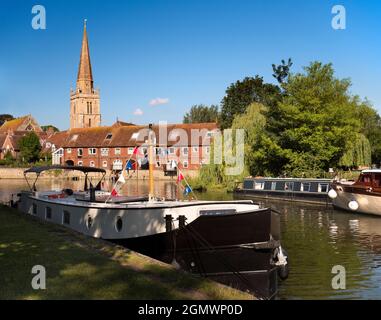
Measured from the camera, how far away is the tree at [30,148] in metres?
103

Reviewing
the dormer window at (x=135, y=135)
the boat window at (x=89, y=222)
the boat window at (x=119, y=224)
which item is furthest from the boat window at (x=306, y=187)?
the dormer window at (x=135, y=135)

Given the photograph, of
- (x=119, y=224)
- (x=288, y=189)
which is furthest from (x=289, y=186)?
(x=119, y=224)

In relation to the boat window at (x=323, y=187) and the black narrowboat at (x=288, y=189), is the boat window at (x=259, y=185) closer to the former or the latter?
the black narrowboat at (x=288, y=189)

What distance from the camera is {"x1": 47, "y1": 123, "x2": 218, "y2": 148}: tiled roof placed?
88.1 meters

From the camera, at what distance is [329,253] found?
20312 millimetres

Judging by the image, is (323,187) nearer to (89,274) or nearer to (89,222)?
(89,222)

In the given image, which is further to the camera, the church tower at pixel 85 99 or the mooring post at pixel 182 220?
the church tower at pixel 85 99

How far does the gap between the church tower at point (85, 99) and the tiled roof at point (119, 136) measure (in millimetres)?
26334

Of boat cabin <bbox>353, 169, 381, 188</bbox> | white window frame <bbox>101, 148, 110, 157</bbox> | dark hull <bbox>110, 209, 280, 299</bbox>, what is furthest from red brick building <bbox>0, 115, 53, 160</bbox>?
dark hull <bbox>110, 209, 280, 299</bbox>

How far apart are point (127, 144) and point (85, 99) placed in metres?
43.7

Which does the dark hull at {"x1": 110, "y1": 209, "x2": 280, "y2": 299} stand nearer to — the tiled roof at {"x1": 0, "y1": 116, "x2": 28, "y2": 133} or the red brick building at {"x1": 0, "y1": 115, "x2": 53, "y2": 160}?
the red brick building at {"x1": 0, "y1": 115, "x2": 53, "y2": 160}

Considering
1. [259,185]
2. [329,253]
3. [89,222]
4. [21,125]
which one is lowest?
[329,253]

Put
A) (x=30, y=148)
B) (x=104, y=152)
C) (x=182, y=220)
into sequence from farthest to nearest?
1. (x=30, y=148)
2. (x=104, y=152)
3. (x=182, y=220)
